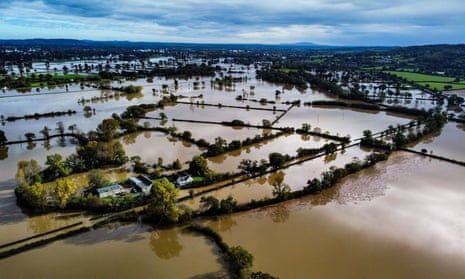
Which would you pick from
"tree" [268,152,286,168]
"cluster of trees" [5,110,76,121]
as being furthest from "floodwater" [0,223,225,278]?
"cluster of trees" [5,110,76,121]

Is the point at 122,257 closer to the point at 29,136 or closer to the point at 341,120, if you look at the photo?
the point at 29,136

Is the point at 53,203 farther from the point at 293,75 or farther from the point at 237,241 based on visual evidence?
the point at 293,75

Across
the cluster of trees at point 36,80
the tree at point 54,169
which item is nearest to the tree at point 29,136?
the tree at point 54,169

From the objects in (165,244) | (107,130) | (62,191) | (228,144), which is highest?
(107,130)

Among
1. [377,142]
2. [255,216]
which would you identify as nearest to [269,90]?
[377,142]

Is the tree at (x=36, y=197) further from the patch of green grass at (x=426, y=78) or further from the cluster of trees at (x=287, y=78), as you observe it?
the patch of green grass at (x=426, y=78)

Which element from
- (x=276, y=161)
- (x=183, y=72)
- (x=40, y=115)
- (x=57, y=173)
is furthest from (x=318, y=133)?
(x=183, y=72)

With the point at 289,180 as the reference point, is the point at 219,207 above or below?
above
